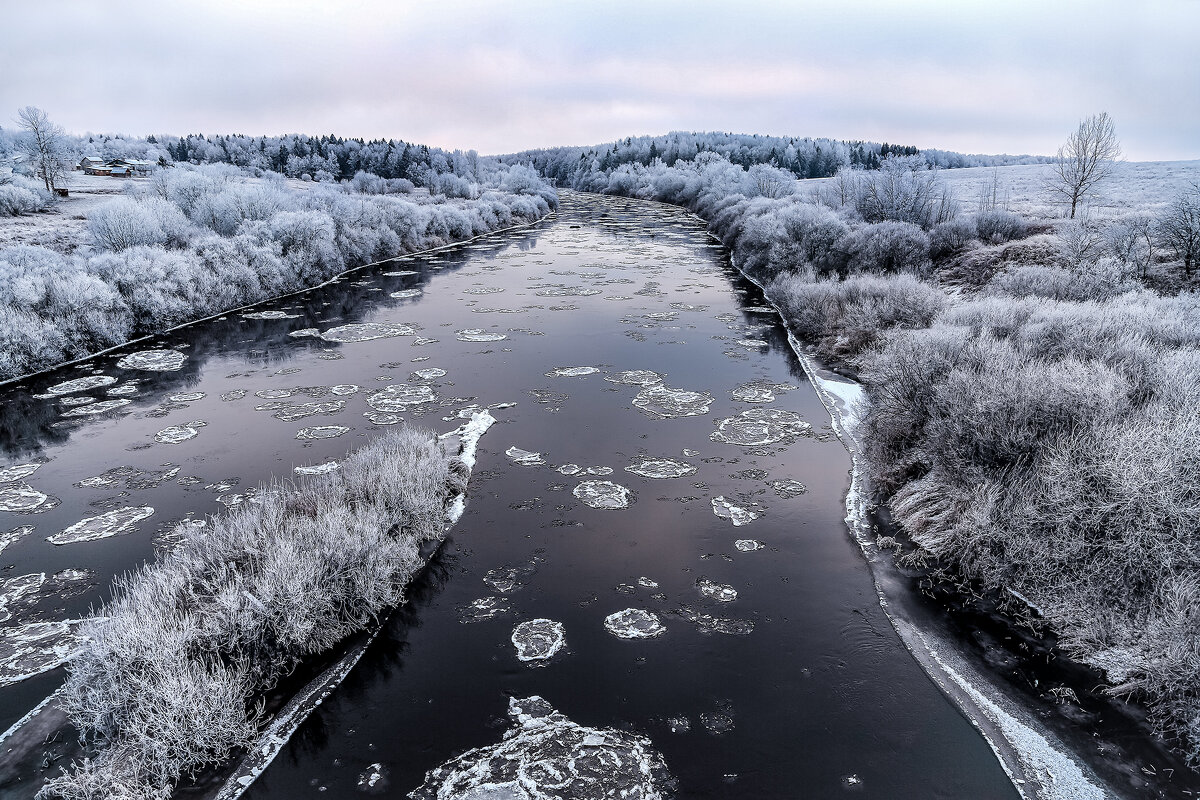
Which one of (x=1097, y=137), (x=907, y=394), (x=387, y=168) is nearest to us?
(x=907, y=394)

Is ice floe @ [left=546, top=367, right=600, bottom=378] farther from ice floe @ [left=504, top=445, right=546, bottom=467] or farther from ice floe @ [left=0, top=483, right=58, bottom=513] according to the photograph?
ice floe @ [left=0, top=483, right=58, bottom=513]

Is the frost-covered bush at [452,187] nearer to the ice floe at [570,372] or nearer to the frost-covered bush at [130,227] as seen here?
the frost-covered bush at [130,227]

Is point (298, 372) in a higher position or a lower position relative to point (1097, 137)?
lower

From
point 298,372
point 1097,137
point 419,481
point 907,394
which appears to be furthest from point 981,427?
point 1097,137

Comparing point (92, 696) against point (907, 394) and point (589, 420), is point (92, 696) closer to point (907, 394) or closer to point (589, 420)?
point (589, 420)

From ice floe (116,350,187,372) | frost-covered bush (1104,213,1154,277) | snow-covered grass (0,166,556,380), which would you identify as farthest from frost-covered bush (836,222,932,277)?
snow-covered grass (0,166,556,380)

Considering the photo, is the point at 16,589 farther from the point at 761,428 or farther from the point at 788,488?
the point at 761,428

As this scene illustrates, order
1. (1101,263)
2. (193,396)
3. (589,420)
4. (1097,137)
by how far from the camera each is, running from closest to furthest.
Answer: (589,420) → (193,396) → (1101,263) → (1097,137)

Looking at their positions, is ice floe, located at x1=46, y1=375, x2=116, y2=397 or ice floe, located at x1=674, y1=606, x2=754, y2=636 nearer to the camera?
ice floe, located at x1=674, y1=606, x2=754, y2=636
